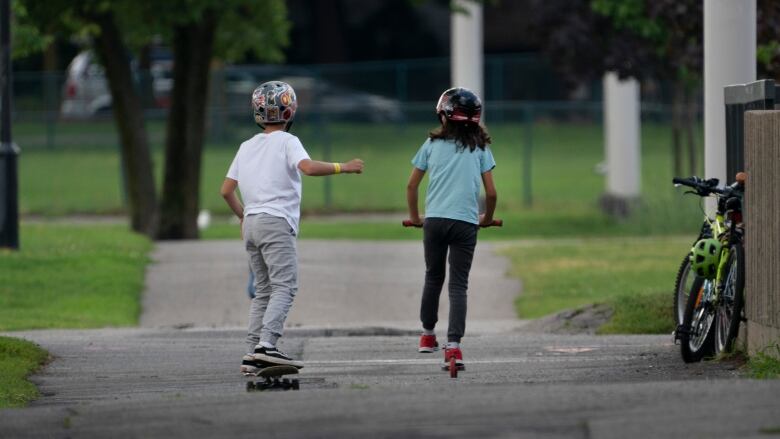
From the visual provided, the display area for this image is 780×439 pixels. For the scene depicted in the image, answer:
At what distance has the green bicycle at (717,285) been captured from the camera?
8859 mm

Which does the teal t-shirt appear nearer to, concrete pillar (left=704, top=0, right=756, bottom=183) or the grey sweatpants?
the grey sweatpants

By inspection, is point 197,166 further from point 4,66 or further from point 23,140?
point 23,140

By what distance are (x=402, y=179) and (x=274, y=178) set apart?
24.1 m

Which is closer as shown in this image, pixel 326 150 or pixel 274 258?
pixel 274 258

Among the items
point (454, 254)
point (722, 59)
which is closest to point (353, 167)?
point (454, 254)

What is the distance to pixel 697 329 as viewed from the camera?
30.1 feet

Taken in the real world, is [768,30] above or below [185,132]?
above

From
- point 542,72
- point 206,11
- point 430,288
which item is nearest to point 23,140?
point 542,72

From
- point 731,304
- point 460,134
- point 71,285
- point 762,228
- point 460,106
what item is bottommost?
point 71,285

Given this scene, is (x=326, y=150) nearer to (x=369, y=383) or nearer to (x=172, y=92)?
(x=172, y=92)

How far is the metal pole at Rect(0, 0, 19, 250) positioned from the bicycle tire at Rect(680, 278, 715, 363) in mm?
9238

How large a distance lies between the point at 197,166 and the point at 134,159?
0.96 metres

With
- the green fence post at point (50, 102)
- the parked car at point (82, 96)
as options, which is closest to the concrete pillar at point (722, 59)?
the parked car at point (82, 96)

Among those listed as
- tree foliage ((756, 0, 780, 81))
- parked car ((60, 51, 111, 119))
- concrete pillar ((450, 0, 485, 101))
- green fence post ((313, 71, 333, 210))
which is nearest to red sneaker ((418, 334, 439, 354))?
tree foliage ((756, 0, 780, 81))
